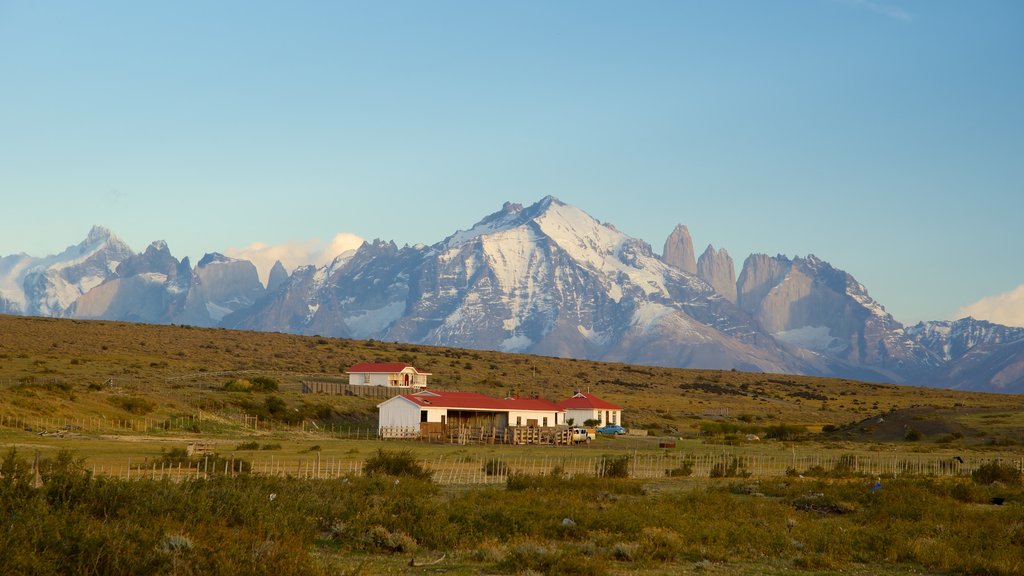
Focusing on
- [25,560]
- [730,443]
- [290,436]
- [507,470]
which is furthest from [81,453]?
[730,443]

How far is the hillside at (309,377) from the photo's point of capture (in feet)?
224

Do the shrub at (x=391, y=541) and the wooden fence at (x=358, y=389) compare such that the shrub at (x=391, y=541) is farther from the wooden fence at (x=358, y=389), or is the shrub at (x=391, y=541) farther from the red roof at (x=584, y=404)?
the wooden fence at (x=358, y=389)

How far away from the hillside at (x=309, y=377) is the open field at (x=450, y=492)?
2.07 ft

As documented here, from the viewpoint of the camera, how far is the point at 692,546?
20.7 metres

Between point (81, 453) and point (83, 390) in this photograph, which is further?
Result: point (83, 390)

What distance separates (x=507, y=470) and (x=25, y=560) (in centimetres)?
2785

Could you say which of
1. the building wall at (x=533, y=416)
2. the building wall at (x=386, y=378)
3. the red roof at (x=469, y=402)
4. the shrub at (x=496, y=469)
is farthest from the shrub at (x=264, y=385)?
the shrub at (x=496, y=469)

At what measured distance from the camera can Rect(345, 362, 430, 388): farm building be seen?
89625 millimetres

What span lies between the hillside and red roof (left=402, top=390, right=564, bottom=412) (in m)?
8.91

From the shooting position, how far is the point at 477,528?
2131cm

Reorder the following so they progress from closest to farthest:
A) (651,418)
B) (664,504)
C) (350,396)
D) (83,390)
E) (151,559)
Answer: (151,559), (664,504), (83,390), (350,396), (651,418)

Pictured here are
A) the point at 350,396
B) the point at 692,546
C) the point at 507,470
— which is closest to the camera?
the point at 692,546

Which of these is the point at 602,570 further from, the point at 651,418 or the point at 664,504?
the point at 651,418

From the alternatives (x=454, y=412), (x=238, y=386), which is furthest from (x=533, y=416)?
(x=238, y=386)
